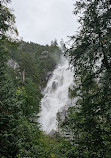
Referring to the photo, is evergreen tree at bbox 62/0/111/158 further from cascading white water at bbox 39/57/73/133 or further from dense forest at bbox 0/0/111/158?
cascading white water at bbox 39/57/73/133

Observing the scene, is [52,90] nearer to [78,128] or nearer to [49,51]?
[49,51]

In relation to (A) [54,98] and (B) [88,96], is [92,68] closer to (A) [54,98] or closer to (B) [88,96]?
(B) [88,96]

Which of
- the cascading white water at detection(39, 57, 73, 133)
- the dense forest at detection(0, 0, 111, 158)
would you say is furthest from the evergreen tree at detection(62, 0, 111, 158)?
the cascading white water at detection(39, 57, 73, 133)

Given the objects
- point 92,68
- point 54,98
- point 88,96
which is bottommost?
point 88,96

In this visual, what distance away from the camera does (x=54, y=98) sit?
4303 cm

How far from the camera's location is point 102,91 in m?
5.55

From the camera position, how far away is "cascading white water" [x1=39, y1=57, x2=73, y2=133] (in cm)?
3488

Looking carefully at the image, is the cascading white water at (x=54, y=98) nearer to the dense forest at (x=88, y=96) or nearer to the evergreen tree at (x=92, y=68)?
the dense forest at (x=88, y=96)

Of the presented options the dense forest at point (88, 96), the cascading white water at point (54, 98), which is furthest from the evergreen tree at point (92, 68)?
the cascading white water at point (54, 98)

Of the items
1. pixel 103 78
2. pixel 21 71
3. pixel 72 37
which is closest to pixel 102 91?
pixel 103 78

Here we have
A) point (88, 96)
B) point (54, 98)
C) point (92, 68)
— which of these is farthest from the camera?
point (54, 98)

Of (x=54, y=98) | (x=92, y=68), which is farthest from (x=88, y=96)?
(x=54, y=98)

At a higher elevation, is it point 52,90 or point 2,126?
point 52,90

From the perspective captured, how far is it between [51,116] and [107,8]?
3327cm
